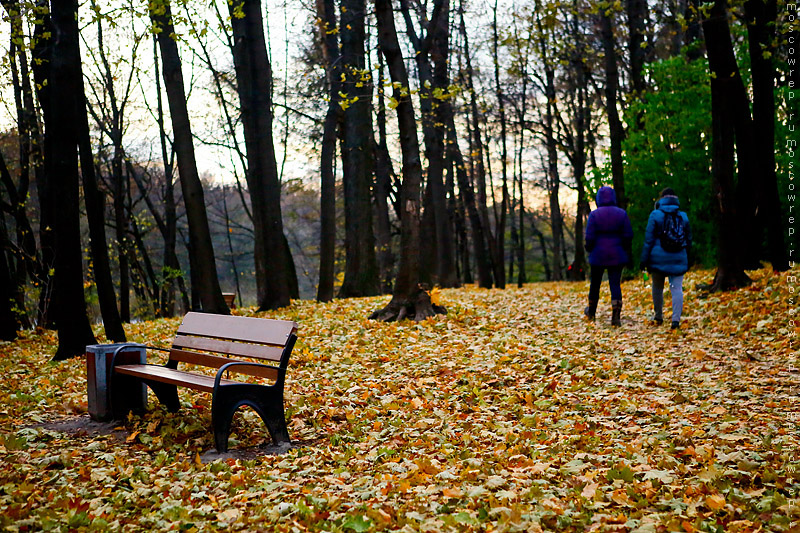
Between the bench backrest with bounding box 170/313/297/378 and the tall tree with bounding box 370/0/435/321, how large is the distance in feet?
17.2

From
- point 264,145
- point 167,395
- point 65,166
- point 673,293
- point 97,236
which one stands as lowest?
point 167,395

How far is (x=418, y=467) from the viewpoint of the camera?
4523 millimetres

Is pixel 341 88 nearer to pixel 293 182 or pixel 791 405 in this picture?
pixel 293 182

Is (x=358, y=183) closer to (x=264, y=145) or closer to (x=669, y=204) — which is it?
(x=264, y=145)

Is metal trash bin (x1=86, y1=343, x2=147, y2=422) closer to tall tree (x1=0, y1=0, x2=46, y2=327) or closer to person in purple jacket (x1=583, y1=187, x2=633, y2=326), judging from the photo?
person in purple jacket (x1=583, y1=187, x2=633, y2=326)

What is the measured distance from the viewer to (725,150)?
10961mm

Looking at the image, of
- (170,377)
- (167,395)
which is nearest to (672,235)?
(167,395)

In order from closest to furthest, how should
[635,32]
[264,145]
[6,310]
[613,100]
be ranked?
[6,310]
[264,145]
[613,100]
[635,32]

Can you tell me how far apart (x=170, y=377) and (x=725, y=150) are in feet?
31.0

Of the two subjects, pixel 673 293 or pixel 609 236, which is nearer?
pixel 673 293

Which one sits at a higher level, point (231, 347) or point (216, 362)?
point (231, 347)

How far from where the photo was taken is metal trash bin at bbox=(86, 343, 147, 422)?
5.86m

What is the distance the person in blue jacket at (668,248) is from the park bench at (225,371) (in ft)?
20.9

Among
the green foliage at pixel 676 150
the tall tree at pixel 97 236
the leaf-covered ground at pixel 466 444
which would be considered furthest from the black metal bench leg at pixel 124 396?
the green foliage at pixel 676 150
